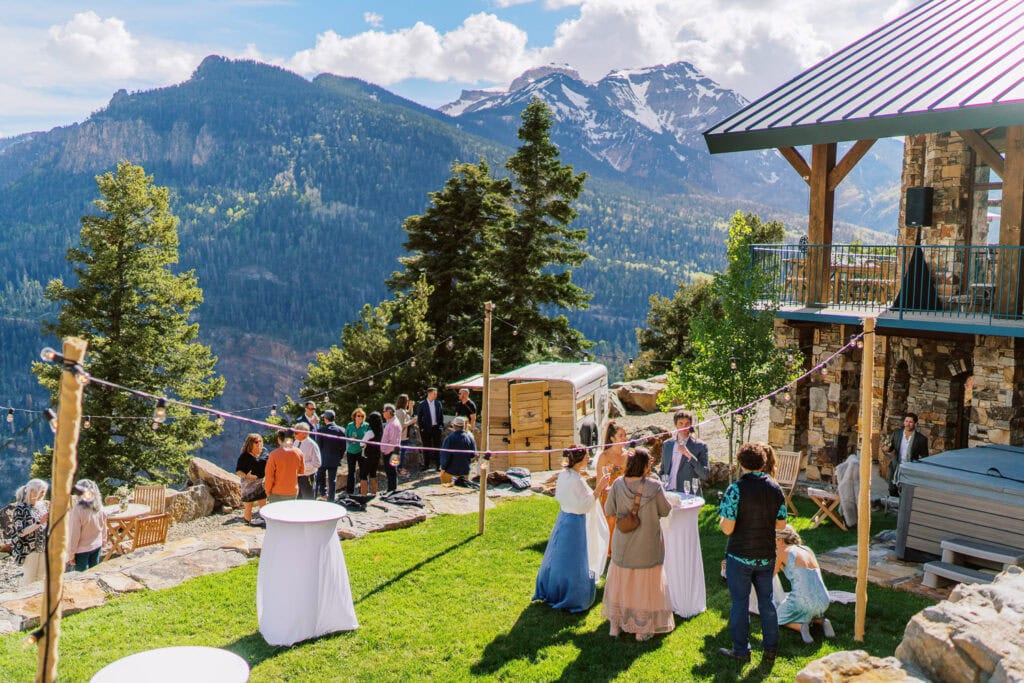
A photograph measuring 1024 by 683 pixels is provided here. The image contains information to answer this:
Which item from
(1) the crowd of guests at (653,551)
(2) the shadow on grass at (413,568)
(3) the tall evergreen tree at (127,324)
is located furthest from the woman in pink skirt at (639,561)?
(3) the tall evergreen tree at (127,324)

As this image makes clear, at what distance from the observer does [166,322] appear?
29359mm

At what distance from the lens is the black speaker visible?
15109 millimetres

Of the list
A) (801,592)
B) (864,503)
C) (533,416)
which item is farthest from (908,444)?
(533,416)

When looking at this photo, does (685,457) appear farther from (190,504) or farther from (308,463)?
(190,504)

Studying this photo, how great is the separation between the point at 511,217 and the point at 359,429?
1525cm


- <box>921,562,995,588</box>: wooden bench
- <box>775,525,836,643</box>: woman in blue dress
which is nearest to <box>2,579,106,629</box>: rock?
<box>775,525,836,643</box>: woman in blue dress

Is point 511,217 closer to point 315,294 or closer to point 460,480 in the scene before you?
point 460,480

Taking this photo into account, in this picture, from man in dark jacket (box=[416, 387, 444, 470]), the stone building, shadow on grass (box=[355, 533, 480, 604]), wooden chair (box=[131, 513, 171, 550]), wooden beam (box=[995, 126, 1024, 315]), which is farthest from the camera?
man in dark jacket (box=[416, 387, 444, 470])

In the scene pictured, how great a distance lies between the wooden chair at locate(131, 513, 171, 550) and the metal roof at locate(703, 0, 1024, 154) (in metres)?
11.8

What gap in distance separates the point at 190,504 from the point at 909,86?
14778mm

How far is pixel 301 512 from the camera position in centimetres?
794

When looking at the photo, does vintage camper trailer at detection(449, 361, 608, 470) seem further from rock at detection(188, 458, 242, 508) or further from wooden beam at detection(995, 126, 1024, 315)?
wooden beam at detection(995, 126, 1024, 315)

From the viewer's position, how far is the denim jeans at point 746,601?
22.9ft

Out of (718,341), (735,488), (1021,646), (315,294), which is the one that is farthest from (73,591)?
(315,294)
